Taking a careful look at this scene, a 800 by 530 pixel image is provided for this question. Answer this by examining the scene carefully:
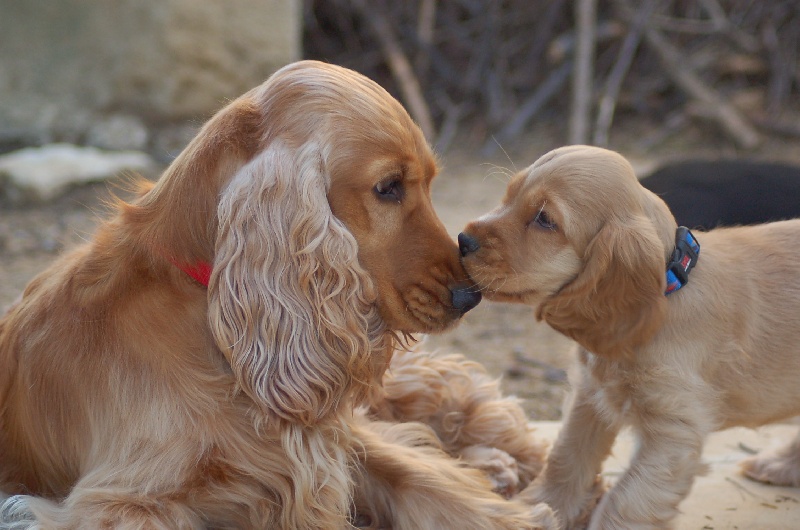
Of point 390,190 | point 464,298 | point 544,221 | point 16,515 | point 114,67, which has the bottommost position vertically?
point 114,67

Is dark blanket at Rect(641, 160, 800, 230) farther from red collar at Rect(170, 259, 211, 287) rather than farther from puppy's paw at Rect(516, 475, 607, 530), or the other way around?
red collar at Rect(170, 259, 211, 287)

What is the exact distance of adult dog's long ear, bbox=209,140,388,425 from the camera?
2354 millimetres

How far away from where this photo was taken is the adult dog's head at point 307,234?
2.37 meters

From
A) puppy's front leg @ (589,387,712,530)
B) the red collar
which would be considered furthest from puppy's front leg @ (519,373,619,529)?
the red collar

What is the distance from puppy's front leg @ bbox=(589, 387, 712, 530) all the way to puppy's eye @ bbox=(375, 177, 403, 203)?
2.98 feet

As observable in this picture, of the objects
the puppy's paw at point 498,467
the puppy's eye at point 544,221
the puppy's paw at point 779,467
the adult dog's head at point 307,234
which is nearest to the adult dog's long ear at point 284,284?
the adult dog's head at point 307,234

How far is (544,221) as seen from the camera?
106 inches

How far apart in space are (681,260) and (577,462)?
Result: 0.76 m

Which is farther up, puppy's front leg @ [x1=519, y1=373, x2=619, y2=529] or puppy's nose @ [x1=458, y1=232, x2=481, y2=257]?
puppy's nose @ [x1=458, y1=232, x2=481, y2=257]

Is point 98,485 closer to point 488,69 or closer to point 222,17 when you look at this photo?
point 222,17

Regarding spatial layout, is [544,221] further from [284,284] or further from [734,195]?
[734,195]

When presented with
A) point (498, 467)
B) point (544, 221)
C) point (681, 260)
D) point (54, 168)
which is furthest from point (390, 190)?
point (54, 168)

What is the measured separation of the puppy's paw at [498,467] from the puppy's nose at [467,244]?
0.87 meters

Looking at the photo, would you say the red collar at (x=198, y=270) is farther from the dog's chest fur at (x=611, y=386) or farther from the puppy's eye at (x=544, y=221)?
the dog's chest fur at (x=611, y=386)
